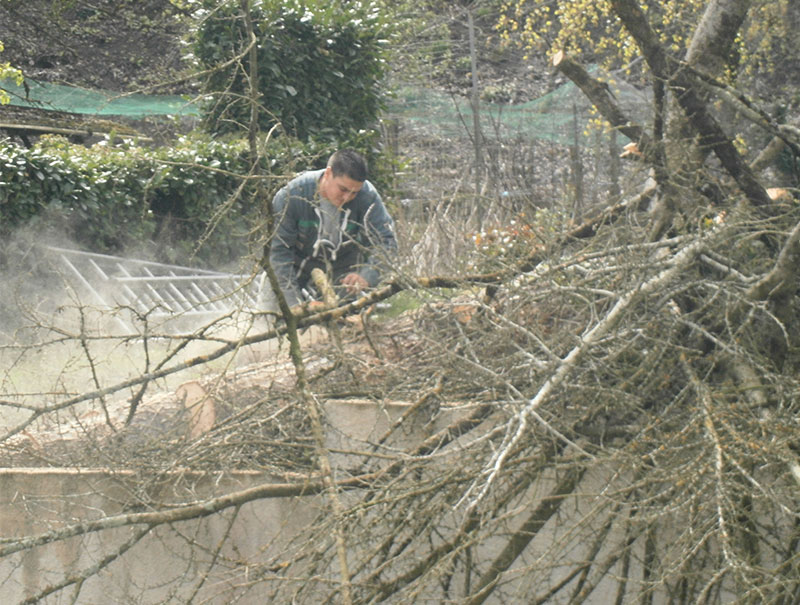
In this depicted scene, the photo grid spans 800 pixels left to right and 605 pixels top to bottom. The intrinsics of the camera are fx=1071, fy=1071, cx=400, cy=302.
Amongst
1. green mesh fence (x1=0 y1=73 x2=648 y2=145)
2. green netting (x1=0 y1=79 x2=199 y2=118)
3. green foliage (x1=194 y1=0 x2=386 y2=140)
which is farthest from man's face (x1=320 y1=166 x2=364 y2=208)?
green netting (x1=0 y1=79 x2=199 y2=118)

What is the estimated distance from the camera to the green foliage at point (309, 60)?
436 inches

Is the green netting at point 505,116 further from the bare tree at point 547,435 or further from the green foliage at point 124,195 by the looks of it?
the bare tree at point 547,435

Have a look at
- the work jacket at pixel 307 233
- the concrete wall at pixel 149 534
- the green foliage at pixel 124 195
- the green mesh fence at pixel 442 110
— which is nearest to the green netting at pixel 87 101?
the green mesh fence at pixel 442 110

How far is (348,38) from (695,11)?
435cm

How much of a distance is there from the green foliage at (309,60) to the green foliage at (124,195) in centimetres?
69

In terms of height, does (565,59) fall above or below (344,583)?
above

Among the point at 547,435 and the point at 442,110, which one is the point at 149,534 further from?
the point at 442,110

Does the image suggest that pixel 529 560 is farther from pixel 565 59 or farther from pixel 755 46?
pixel 755 46

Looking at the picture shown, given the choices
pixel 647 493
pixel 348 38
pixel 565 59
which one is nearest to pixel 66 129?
pixel 348 38

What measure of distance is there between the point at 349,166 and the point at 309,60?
16.2ft

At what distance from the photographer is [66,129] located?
13.9 m

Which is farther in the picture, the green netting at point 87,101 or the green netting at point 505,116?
the green netting at point 505,116

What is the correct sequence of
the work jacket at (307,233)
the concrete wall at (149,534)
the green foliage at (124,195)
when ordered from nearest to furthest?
the concrete wall at (149,534) → the work jacket at (307,233) → the green foliage at (124,195)

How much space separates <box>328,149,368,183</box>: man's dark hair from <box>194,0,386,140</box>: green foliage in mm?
4300
